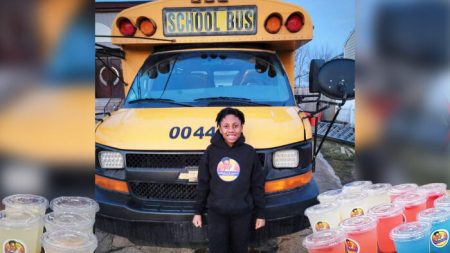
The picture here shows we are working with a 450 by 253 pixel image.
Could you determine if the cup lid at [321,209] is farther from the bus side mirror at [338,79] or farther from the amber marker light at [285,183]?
the bus side mirror at [338,79]

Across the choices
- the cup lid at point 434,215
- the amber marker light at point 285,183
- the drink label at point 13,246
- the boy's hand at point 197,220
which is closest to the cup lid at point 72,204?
the drink label at point 13,246

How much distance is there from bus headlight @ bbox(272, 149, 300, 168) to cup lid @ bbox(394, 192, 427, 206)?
78cm

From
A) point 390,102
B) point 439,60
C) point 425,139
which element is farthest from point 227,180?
point 439,60

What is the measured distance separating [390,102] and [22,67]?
2.35 meters

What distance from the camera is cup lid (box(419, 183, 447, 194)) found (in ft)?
9.84

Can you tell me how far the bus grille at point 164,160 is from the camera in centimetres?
290

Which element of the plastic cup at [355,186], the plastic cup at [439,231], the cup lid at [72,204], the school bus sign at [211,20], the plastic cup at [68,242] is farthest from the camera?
the school bus sign at [211,20]

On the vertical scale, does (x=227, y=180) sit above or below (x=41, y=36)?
below

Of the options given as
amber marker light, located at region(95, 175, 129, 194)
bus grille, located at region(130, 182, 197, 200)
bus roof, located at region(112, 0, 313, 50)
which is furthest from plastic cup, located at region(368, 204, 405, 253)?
amber marker light, located at region(95, 175, 129, 194)

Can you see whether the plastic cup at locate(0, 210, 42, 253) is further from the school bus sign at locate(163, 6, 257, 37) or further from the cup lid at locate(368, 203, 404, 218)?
the cup lid at locate(368, 203, 404, 218)

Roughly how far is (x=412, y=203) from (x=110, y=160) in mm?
2246

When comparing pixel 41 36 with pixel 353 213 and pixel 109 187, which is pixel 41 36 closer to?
pixel 109 187

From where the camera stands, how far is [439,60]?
2668mm

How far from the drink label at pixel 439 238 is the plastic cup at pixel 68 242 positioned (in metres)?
2.24
